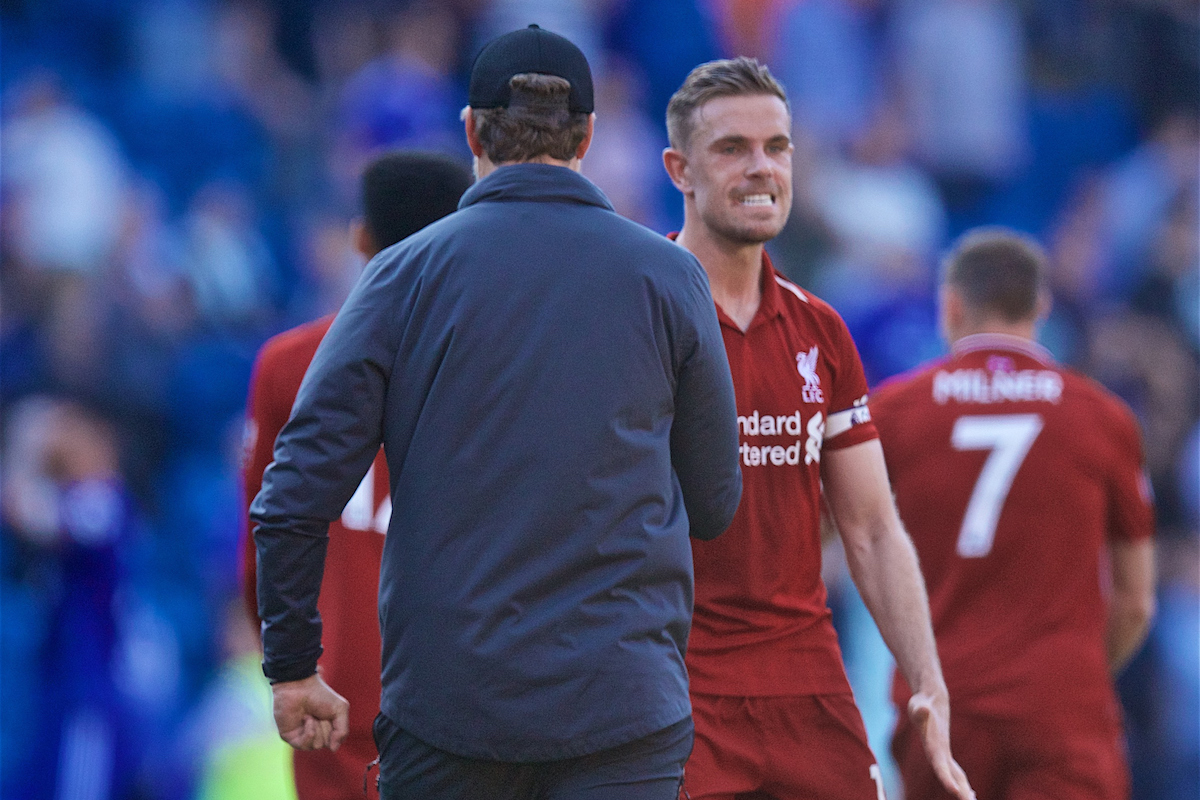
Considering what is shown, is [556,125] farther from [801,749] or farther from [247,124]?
[247,124]

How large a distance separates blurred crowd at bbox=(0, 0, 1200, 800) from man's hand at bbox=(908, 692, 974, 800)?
474cm

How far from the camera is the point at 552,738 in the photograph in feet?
9.73

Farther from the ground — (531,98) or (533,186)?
(531,98)

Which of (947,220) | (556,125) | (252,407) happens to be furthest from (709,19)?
(556,125)

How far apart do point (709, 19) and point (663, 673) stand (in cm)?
1091

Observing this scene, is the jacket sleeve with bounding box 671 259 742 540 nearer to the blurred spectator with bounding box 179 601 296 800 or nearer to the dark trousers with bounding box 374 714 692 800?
the dark trousers with bounding box 374 714 692 800

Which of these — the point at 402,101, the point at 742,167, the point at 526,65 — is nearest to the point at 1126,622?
the point at 742,167

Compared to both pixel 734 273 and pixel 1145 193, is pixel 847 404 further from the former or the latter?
pixel 1145 193

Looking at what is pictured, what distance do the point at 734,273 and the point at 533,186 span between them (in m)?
1.24

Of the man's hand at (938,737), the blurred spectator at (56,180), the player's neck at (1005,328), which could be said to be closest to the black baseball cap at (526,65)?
the man's hand at (938,737)

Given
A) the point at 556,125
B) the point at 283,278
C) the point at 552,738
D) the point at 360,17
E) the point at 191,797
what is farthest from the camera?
the point at 360,17

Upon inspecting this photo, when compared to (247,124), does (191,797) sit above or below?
below

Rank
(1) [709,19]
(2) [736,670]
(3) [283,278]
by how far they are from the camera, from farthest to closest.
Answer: (1) [709,19], (3) [283,278], (2) [736,670]

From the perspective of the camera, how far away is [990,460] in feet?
17.4
